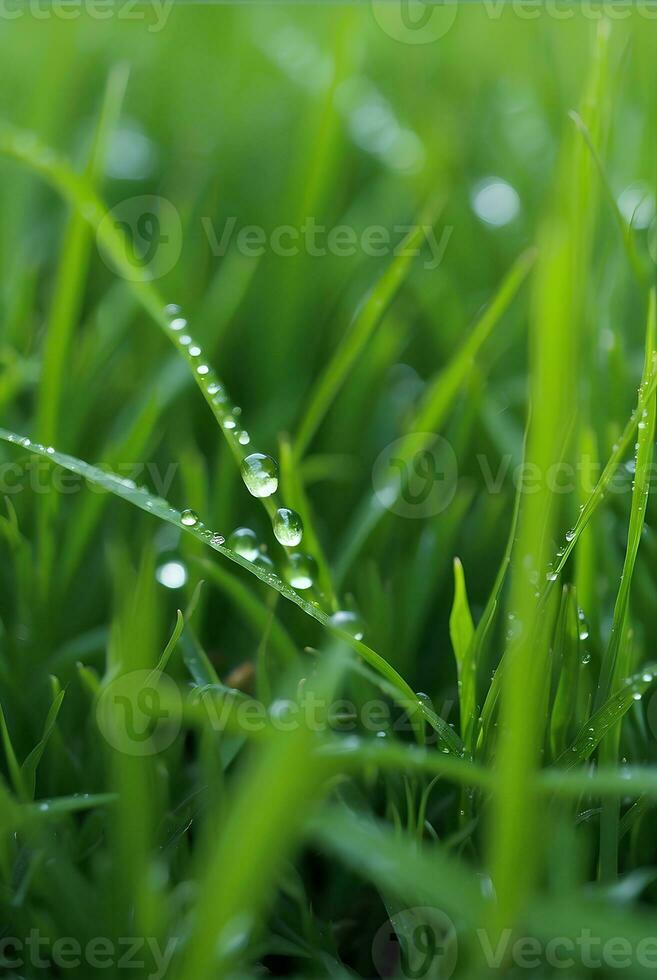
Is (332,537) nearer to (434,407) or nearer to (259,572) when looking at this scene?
(434,407)

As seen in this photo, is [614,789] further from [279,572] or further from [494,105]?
[494,105]

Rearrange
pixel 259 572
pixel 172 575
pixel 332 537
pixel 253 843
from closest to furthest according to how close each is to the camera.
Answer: pixel 253 843 → pixel 259 572 → pixel 172 575 → pixel 332 537

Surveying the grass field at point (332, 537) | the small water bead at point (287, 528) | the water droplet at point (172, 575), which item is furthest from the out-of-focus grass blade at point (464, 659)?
the water droplet at point (172, 575)

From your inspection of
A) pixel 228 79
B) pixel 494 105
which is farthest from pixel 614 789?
pixel 228 79

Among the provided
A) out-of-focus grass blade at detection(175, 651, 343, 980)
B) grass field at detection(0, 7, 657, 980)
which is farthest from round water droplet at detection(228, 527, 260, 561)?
out-of-focus grass blade at detection(175, 651, 343, 980)

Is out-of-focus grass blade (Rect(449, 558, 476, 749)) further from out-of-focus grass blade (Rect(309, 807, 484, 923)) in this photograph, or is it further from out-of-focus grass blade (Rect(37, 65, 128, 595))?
out-of-focus grass blade (Rect(37, 65, 128, 595))

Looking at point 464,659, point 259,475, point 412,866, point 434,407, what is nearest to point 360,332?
point 434,407
